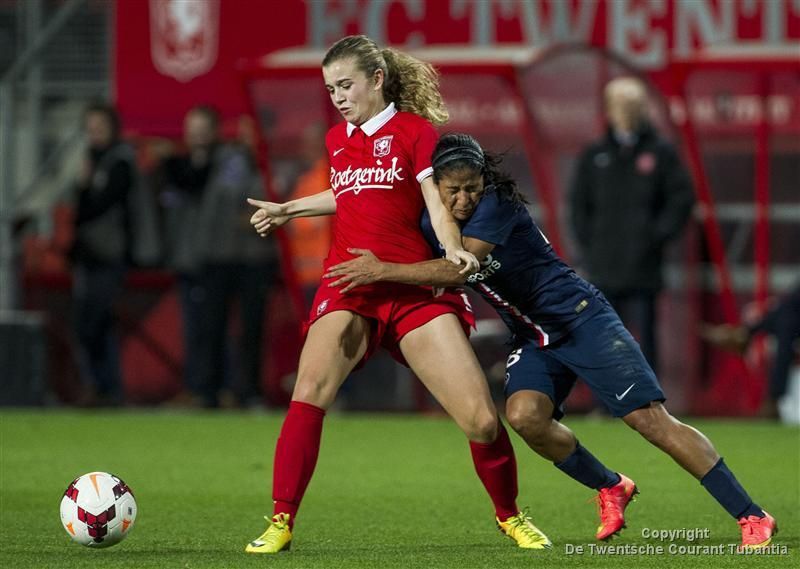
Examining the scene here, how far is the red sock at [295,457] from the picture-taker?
746cm

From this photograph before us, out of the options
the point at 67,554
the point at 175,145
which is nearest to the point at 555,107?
the point at 175,145

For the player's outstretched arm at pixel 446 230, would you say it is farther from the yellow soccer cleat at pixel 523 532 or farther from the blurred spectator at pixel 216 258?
the blurred spectator at pixel 216 258

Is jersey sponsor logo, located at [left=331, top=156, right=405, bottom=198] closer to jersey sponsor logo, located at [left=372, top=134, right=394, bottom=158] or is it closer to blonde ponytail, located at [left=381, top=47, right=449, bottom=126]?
jersey sponsor logo, located at [left=372, top=134, right=394, bottom=158]

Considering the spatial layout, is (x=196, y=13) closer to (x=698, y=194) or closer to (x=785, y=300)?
(x=698, y=194)

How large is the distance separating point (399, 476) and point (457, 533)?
2.61 meters

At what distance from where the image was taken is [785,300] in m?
14.6

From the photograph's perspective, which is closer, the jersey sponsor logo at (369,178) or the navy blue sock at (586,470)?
the jersey sponsor logo at (369,178)

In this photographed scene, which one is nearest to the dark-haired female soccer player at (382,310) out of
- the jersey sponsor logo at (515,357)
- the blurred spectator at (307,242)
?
the jersey sponsor logo at (515,357)

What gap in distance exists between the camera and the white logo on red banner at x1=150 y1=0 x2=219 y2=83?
1753 cm

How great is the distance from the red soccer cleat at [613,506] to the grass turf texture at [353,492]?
0.28 ft

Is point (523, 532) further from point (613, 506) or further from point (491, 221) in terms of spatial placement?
point (491, 221)

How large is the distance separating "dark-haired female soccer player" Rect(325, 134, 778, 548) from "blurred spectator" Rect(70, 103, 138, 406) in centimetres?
835

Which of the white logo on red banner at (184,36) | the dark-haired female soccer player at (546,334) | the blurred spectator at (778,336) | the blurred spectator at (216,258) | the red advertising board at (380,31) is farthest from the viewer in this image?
the white logo on red banner at (184,36)

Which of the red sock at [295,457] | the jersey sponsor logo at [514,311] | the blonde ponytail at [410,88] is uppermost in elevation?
the blonde ponytail at [410,88]
